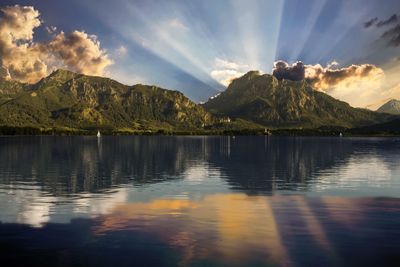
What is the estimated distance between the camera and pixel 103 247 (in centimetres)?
3697

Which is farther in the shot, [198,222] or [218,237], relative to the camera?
[198,222]

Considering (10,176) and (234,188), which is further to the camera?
(10,176)

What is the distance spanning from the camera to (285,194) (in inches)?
2798

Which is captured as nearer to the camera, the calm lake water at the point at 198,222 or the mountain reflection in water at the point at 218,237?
the mountain reflection in water at the point at 218,237

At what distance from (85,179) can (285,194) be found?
42.4 metres

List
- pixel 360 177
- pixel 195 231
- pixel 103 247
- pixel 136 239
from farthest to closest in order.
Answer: pixel 360 177 → pixel 195 231 → pixel 136 239 → pixel 103 247

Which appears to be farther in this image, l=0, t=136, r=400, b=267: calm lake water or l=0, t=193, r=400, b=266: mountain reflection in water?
l=0, t=136, r=400, b=267: calm lake water

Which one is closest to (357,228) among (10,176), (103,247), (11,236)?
(103,247)

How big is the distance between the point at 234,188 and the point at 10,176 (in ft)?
163

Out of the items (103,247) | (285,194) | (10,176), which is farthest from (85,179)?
(103,247)

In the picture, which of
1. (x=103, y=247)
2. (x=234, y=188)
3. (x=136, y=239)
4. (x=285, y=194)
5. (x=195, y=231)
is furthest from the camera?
(x=234, y=188)

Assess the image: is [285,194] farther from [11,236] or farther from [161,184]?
[11,236]

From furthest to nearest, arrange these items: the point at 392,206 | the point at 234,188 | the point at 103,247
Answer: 1. the point at 234,188
2. the point at 392,206
3. the point at 103,247

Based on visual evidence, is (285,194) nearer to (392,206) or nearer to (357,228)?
(392,206)
